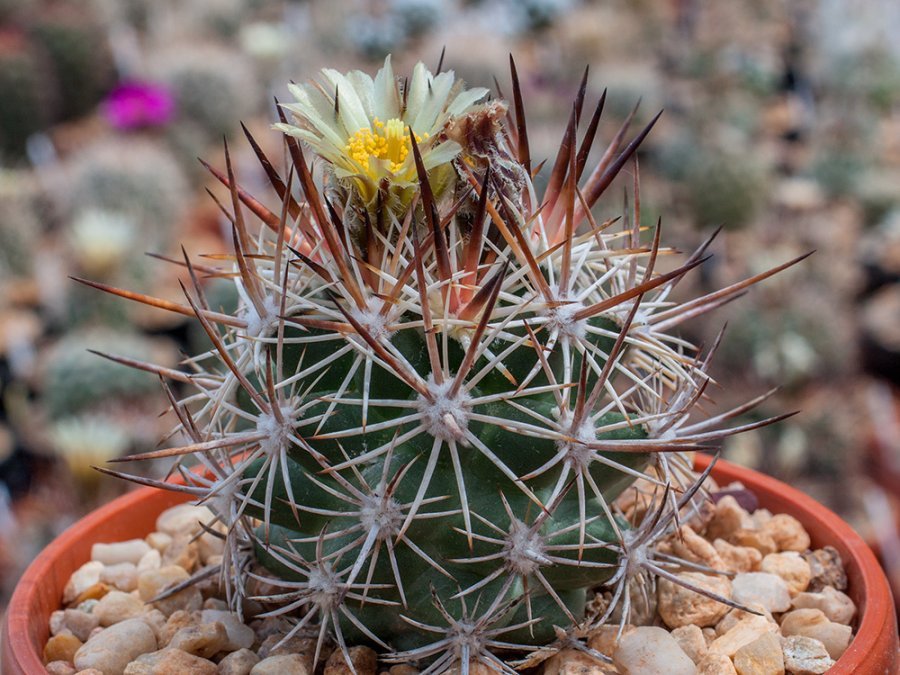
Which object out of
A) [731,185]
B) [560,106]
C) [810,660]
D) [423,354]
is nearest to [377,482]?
[423,354]

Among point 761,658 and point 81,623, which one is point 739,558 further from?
point 81,623

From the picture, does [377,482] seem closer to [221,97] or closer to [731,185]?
[731,185]

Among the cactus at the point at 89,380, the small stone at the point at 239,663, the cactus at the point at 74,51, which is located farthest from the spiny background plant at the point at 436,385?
the cactus at the point at 74,51

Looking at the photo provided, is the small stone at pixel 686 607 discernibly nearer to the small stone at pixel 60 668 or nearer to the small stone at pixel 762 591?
the small stone at pixel 762 591

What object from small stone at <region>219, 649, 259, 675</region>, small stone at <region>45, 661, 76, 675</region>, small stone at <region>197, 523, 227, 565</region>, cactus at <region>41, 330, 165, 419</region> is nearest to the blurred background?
cactus at <region>41, 330, 165, 419</region>

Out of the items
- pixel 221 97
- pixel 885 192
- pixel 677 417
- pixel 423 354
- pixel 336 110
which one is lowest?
pixel 885 192

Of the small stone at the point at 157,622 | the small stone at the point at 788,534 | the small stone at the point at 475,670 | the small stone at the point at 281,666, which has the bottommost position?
the small stone at the point at 788,534
